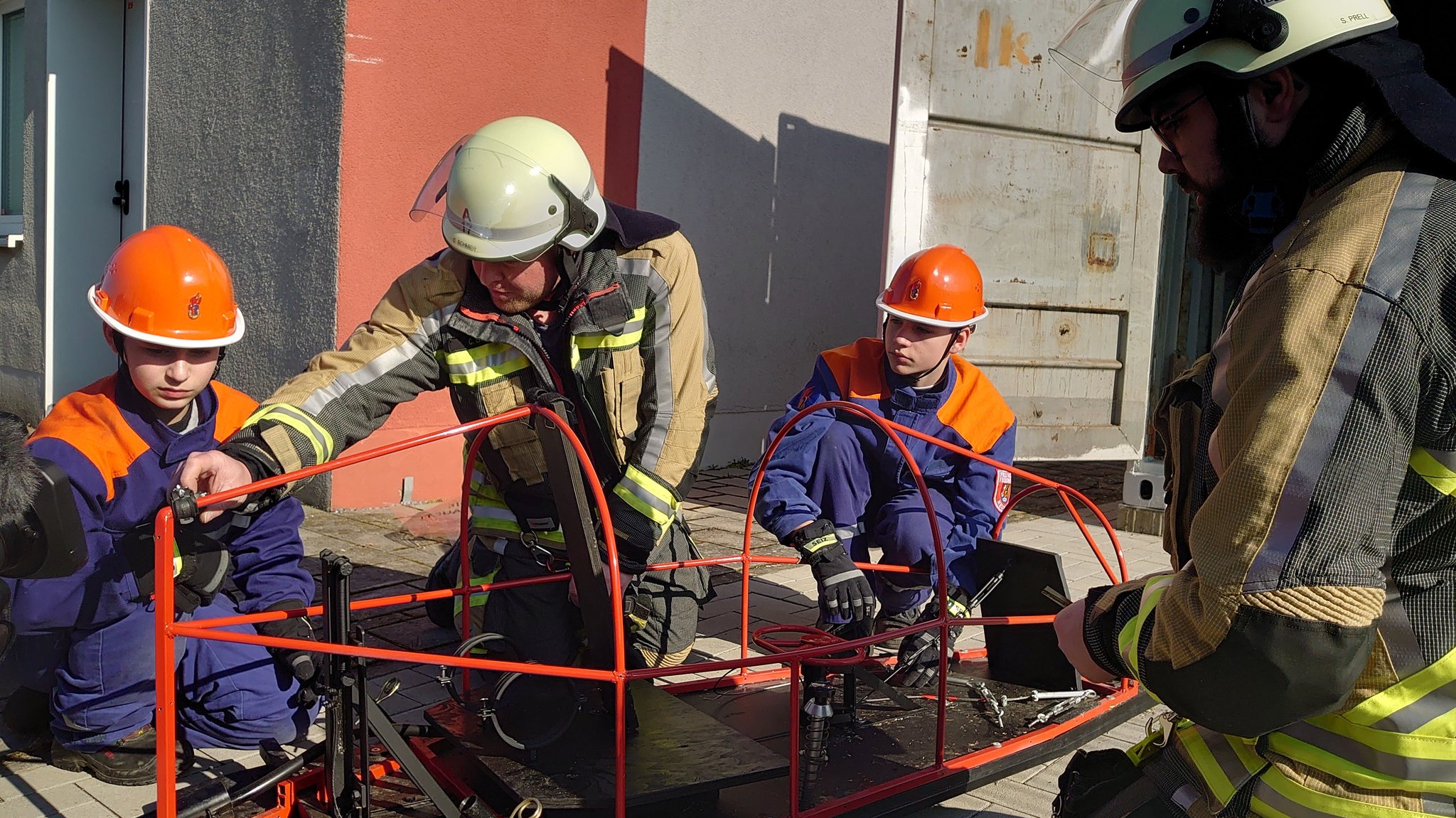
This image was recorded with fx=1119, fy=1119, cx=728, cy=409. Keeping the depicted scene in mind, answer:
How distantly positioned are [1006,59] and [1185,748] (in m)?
4.73

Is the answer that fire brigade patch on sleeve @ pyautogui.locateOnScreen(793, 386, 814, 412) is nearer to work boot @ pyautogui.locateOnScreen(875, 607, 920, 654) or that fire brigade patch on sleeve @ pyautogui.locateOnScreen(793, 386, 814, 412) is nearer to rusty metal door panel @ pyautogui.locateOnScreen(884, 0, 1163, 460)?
work boot @ pyautogui.locateOnScreen(875, 607, 920, 654)

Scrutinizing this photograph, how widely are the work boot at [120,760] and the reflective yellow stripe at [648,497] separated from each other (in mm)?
1396

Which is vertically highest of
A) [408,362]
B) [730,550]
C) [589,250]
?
[589,250]

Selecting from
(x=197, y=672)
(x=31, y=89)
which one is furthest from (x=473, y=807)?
(x=31, y=89)

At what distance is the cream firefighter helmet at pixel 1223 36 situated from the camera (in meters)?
1.54

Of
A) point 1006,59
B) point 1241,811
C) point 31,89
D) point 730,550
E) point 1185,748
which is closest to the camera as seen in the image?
point 1241,811

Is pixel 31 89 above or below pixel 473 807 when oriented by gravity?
above

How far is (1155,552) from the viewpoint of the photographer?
5.95 metres

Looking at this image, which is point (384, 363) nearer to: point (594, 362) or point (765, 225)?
point (594, 362)

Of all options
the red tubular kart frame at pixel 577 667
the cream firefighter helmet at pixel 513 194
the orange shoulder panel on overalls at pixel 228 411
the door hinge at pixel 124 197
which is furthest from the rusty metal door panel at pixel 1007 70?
the door hinge at pixel 124 197

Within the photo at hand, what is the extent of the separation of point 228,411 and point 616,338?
1.19 meters

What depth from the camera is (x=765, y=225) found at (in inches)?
301

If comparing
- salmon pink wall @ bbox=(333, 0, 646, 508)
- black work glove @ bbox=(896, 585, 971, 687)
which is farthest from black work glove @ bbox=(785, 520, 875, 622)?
salmon pink wall @ bbox=(333, 0, 646, 508)

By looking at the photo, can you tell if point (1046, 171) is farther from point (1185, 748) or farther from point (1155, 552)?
point (1185, 748)
